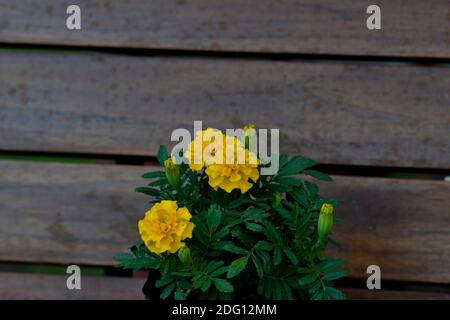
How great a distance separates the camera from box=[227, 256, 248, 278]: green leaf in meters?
0.88

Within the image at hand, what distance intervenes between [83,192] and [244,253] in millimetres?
405

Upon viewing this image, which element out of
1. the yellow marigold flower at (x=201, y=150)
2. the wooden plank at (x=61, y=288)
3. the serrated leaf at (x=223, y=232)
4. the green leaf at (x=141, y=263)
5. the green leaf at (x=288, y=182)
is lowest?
the wooden plank at (x=61, y=288)

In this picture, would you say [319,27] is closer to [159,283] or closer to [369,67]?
[369,67]

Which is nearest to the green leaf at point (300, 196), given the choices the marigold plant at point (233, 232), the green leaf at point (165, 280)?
the marigold plant at point (233, 232)

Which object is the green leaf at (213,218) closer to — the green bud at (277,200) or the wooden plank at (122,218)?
the green bud at (277,200)

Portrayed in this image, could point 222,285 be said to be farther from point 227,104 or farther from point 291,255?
point 227,104

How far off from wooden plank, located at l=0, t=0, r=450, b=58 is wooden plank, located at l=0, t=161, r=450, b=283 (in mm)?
228

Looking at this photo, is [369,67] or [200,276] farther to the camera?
[369,67]

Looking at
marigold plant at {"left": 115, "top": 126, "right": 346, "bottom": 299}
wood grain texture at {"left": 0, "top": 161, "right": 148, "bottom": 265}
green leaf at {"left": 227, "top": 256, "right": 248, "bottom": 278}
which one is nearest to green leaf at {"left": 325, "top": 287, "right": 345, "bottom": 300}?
marigold plant at {"left": 115, "top": 126, "right": 346, "bottom": 299}

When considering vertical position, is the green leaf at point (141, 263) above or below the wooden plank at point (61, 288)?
Result: above

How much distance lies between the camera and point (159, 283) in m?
0.92

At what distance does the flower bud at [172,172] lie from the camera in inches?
36.1

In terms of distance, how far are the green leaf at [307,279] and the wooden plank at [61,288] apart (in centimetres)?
39
